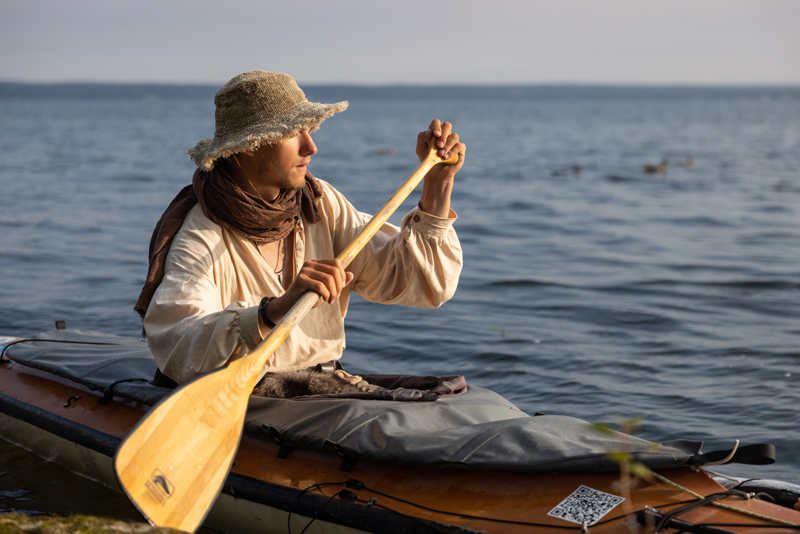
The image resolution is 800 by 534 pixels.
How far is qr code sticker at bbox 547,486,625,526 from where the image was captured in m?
2.43

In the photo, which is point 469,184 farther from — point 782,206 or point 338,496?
point 338,496

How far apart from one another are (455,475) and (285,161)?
1.38 meters

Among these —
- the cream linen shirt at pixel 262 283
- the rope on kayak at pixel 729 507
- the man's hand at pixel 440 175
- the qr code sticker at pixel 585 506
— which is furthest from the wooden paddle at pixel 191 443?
the rope on kayak at pixel 729 507

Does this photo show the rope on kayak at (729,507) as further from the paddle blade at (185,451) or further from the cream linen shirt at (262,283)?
the paddle blade at (185,451)

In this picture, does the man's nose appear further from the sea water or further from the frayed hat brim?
the sea water

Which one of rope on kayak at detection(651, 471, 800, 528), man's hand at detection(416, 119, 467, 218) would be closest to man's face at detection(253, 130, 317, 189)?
man's hand at detection(416, 119, 467, 218)

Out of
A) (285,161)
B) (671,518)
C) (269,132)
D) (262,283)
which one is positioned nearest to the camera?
(671,518)

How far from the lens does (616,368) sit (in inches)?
239

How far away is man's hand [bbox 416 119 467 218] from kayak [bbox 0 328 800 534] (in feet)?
2.67

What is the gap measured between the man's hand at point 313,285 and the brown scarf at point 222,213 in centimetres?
48

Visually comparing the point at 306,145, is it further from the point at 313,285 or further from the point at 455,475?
the point at 455,475

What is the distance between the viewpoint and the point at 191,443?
265cm

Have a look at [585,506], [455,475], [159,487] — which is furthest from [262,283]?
[585,506]

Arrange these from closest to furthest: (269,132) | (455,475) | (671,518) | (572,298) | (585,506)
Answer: (671,518)
(585,506)
(455,475)
(269,132)
(572,298)
